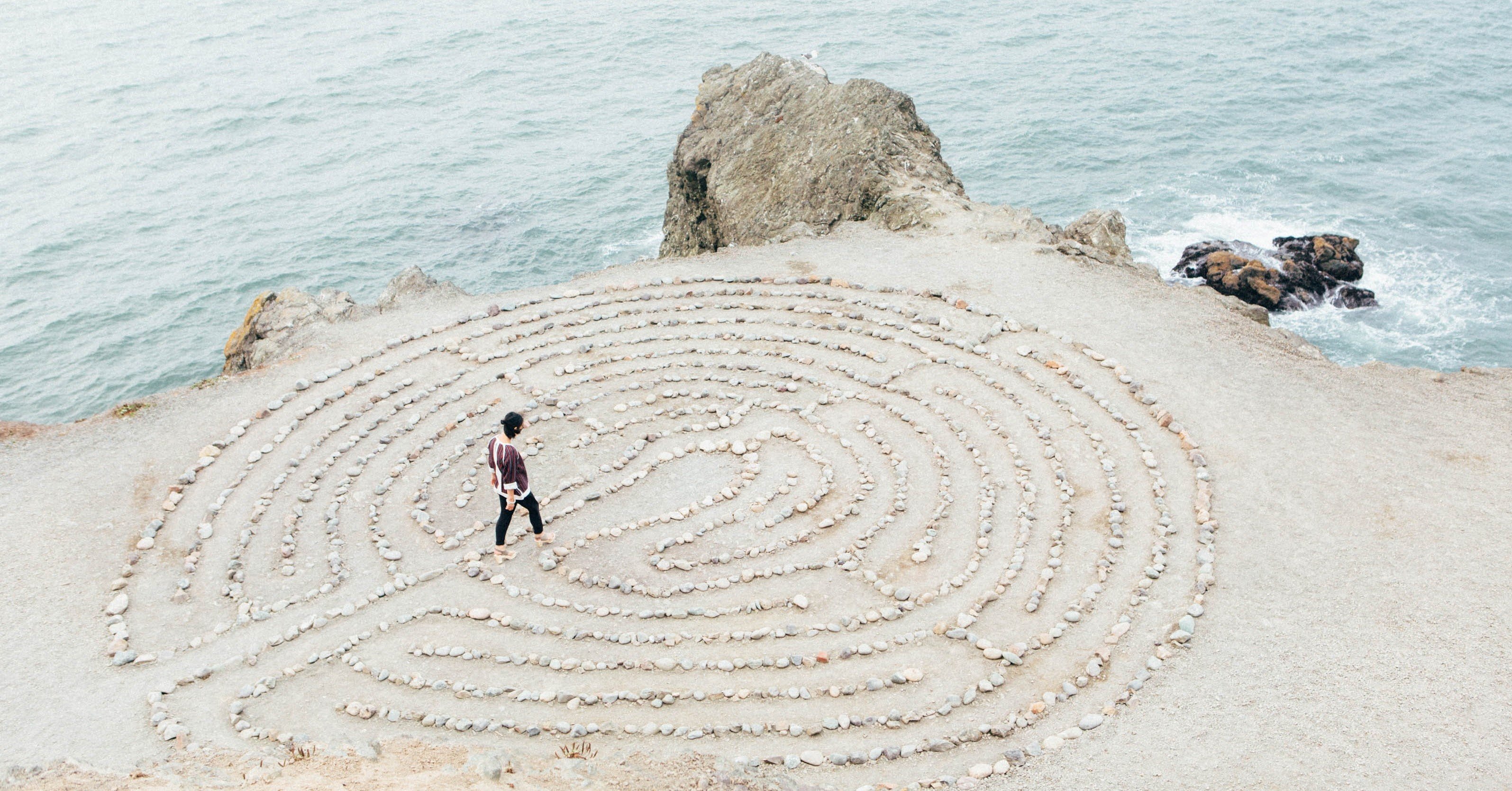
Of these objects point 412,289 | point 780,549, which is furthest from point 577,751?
point 412,289

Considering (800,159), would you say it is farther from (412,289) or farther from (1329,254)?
(1329,254)

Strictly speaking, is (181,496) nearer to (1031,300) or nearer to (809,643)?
(809,643)

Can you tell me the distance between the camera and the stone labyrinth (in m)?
12.5

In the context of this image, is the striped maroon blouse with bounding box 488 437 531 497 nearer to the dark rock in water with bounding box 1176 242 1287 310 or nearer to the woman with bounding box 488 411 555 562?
the woman with bounding box 488 411 555 562

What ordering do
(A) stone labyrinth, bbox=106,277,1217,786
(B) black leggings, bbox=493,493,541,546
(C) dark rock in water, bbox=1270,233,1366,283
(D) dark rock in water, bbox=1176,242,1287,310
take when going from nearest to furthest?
(A) stone labyrinth, bbox=106,277,1217,786
(B) black leggings, bbox=493,493,541,546
(D) dark rock in water, bbox=1176,242,1287,310
(C) dark rock in water, bbox=1270,233,1366,283

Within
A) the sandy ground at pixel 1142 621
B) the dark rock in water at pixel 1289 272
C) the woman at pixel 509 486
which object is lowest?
the dark rock in water at pixel 1289 272

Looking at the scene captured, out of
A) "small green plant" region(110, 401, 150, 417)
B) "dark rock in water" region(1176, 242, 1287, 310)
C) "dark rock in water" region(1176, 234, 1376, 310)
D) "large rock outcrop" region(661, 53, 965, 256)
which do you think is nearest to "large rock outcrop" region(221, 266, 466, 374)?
"small green plant" region(110, 401, 150, 417)

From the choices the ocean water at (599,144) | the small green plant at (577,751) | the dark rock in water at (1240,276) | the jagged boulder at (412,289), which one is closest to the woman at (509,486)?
the small green plant at (577,751)

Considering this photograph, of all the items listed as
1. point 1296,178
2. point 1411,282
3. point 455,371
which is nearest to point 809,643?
point 455,371

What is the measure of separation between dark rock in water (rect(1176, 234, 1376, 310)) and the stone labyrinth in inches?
635

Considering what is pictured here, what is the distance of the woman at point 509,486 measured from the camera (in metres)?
14.1

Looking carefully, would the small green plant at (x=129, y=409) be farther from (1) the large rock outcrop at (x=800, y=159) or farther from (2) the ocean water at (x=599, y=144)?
(2) the ocean water at (x=599, y=144)

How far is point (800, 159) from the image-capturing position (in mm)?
27797

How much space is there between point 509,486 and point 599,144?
3660cm
